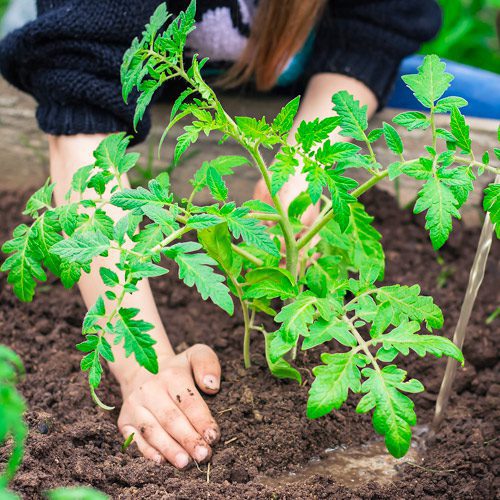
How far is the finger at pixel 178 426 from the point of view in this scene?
1.29 metres

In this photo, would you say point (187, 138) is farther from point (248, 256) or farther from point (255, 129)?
point (248, 256)

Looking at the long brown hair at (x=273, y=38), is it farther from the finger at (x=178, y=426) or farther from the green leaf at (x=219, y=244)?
the finger at (x=178, y=426)

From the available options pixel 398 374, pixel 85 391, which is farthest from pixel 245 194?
pixel 398 374

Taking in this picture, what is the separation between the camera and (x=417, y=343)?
40.1 inches

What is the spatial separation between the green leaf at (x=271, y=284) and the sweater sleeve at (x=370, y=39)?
3.11 ft

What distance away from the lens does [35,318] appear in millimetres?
1699

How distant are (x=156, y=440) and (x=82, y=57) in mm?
832

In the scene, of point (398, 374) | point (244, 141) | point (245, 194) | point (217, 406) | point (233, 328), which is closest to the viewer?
point (398, 374)

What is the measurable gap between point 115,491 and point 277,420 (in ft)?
1.00

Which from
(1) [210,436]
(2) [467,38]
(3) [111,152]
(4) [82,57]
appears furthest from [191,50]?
(2) [467,38]

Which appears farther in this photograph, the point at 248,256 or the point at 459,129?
the point at 248,256

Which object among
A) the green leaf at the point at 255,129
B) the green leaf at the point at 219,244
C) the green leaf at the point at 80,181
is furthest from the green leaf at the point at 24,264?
the green leaf at the point at 255,129

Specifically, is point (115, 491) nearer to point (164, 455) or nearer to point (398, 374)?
point (164, 455)

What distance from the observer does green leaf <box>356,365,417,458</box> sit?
3.10ft
